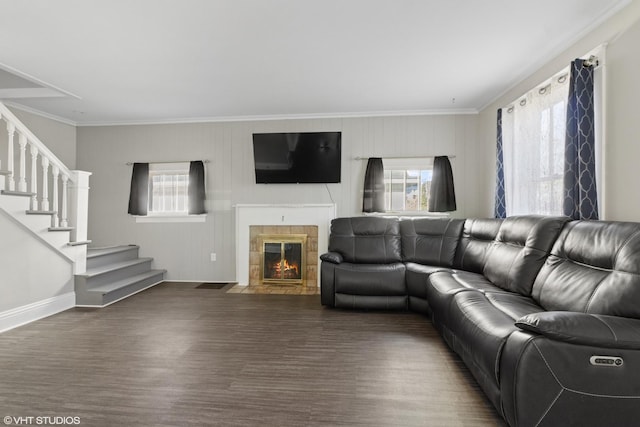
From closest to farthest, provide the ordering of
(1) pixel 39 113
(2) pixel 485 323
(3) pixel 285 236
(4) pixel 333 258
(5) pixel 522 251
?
1. (2) pixel 485 323
2. (5) pixel 522 251
3. (4) pixel 333 258
4. (1) pixel 39 113
5. (3) pixel 285 236

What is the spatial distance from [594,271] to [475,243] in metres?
1.50

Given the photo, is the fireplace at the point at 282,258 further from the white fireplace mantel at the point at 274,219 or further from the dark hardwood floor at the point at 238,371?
the dark hardwood floor at the point at 238,371

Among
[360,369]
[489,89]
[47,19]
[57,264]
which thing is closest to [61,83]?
[47,19]

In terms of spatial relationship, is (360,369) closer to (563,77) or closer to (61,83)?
(563,77)

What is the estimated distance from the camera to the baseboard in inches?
115

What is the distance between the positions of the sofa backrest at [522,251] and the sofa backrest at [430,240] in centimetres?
76

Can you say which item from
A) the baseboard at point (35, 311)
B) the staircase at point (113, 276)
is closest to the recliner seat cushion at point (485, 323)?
the staircase at point (113, 276)

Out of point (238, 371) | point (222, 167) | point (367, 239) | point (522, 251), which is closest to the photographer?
point (238, 371)

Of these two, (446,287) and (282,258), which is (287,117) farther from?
(446,287)

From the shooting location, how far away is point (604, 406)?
131cm

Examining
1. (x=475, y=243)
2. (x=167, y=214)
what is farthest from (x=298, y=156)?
(x=475, y=243)

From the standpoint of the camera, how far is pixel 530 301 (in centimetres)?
222

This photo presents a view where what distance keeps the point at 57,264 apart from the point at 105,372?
2.13 m

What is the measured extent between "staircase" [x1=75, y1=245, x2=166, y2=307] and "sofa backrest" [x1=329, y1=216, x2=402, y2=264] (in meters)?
2.81
